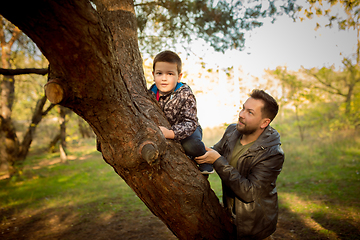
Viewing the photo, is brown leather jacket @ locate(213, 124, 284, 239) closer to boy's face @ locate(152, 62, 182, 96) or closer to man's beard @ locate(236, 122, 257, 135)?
man's beard @ locate(236, 122, 257, 135)

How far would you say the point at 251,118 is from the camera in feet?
8.06

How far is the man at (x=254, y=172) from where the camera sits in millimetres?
2135

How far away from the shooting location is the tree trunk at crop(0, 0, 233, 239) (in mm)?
1060

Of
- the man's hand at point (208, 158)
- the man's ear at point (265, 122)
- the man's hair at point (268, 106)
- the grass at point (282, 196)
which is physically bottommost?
the grass at point (282, 196)

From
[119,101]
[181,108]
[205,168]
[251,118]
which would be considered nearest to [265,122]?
[251,118]

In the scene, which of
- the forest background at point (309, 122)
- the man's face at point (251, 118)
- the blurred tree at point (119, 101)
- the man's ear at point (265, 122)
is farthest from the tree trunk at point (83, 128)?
the man's ear at point (265, 122)

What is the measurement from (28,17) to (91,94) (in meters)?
0.49

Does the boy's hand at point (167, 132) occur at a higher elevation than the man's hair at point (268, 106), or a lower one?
lower

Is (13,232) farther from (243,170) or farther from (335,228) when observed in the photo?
(335,228)

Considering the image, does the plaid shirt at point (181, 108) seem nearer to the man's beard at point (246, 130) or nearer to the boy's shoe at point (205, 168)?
the boy's shoe at point (205, 168)

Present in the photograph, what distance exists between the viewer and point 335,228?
3.82 metres

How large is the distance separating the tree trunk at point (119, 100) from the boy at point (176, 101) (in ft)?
0.52

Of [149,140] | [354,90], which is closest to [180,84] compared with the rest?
[149,140]

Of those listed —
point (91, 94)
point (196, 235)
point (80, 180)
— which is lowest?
point (80, 180)
